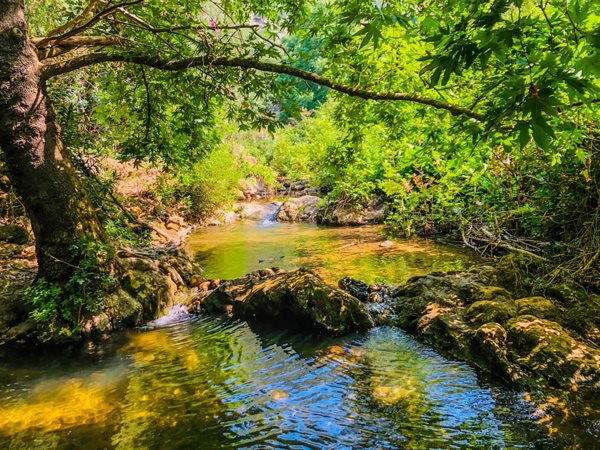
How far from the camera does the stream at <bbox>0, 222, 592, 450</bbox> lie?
346 centimetres

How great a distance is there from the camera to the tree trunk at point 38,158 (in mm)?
5000

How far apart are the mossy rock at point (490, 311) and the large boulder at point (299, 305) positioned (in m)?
1.59

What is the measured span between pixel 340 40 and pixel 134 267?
561 centimetres

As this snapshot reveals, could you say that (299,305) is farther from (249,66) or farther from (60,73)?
(60,73)

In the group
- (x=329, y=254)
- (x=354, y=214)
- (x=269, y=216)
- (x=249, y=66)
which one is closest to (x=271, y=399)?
(x=249, y=66)

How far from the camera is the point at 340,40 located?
4.66 m

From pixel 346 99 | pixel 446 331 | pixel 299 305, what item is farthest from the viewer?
pixel 299 305

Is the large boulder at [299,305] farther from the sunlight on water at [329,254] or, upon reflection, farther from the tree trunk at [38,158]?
the tree trunk at [38,158]

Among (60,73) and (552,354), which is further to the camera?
(60,73)

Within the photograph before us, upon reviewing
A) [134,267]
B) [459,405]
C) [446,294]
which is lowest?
[459,405]

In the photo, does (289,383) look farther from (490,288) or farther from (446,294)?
(490,288)

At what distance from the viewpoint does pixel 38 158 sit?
5.38 m

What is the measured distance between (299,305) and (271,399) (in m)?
2.13

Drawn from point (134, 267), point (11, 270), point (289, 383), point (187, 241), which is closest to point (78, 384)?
point (289, 383)
